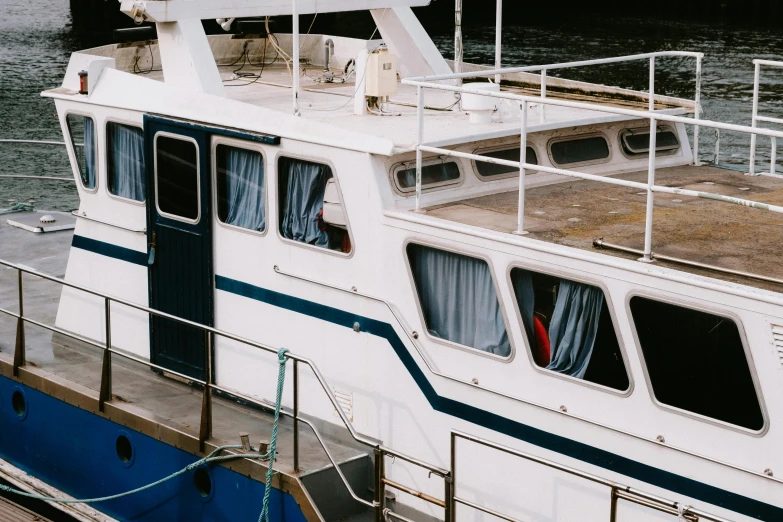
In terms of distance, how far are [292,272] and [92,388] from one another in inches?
84.2

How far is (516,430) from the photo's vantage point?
712cm

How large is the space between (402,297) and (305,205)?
1.06m

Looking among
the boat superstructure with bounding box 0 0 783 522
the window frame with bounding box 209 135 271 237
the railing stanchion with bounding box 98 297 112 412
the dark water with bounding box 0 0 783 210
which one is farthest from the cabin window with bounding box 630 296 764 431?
the dark water with bounding box 0 0 783 210

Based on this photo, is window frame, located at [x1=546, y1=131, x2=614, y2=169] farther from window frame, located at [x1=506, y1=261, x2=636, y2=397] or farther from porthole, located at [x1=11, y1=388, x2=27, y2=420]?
porthole, located at [x1=11, y1=388, x2=27, y2=420]

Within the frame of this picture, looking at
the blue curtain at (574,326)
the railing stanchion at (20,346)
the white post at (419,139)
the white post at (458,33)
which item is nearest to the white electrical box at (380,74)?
the white post at (458,33)

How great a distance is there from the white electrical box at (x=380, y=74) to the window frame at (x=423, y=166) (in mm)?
1010

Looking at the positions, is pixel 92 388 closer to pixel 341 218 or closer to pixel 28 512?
pixel 28 512

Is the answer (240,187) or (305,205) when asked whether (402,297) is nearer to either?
(305,205)

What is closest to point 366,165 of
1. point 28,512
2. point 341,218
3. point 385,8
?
point 341,218

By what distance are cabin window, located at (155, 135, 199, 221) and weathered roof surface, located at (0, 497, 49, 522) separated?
287 centimetres

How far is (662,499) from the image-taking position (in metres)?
6.17

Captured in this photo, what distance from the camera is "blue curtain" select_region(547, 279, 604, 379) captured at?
667 centimetres

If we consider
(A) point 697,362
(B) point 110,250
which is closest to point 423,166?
(A) point 697,362

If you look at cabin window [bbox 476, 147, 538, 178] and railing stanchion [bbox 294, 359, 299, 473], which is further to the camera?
cabin window [bbox 476, 147, 538, 178]
